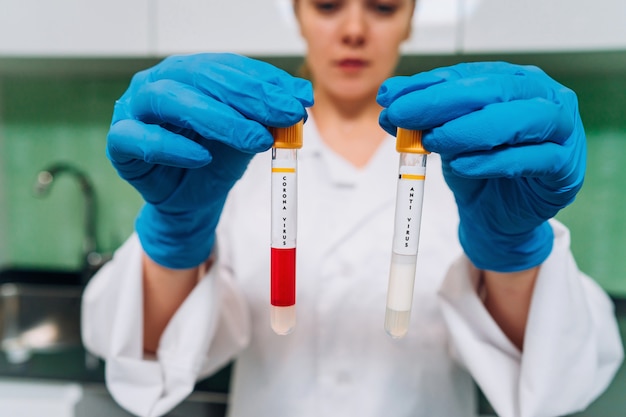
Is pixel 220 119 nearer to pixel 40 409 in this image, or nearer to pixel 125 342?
pixel 125 342

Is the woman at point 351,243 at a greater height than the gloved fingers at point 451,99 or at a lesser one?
lesser

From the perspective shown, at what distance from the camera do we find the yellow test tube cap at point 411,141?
0.40 m

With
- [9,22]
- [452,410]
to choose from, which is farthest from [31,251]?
[452,410]

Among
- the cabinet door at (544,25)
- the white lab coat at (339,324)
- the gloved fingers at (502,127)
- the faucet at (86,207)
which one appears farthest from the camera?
the faucet at (86,207)

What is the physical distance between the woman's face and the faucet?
797 millimetres

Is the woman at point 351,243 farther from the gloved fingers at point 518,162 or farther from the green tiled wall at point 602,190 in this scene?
the green tiled wall at point 602,190

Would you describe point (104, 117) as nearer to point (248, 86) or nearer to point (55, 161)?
point (55, 161)

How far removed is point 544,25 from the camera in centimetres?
75

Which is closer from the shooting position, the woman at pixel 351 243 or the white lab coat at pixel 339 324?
the woman at pixel 351 243

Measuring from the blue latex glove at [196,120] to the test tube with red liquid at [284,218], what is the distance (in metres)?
0.01

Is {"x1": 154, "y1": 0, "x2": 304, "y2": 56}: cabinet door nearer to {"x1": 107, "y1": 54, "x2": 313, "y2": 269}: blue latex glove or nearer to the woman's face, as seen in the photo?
the woman's face

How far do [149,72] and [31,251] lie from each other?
1058mm

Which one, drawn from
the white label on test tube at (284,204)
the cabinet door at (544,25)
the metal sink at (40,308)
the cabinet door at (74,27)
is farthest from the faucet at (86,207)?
the cabinet door at (544,25)

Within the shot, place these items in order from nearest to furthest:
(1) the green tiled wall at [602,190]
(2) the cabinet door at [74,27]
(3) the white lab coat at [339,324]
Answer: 1. (3) the white lab coat at [339,324]
2. (2) the cabinet door at [74,27]
3. (1) the green tiled wall at [602,190]
